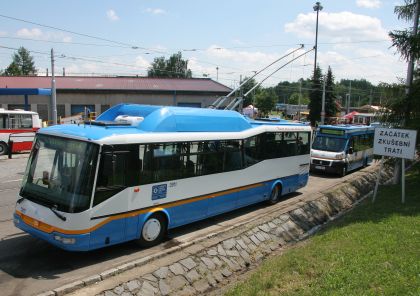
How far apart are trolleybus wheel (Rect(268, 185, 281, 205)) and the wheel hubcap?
587 centimetres

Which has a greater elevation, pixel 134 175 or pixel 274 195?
pixel 134 175

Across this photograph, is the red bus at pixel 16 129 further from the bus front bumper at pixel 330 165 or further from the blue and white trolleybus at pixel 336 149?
the bus front bumper at pixel 330 165

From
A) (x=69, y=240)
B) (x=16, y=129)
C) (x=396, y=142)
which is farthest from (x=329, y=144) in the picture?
(x=16, y=129)

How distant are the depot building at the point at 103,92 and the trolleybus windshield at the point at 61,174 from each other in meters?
38.3

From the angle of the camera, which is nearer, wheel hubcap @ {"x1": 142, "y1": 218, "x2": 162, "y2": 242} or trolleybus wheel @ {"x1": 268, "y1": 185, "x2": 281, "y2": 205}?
wheel hubcap @ {"x1": 142, "y1": 218, "x2": 162, "y2": 242}

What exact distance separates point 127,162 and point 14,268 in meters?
2.91

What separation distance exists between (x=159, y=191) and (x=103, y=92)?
41576 millimetres

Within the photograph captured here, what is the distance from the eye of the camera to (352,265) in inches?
303

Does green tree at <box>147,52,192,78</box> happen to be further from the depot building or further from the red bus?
the red bus

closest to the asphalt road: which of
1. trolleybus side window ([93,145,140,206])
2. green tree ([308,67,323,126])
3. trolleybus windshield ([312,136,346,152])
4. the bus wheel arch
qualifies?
trolleybus side window ([93,145,140,206])

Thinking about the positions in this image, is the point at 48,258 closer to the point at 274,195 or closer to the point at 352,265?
the point at 352,265

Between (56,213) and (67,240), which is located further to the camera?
(56,213)

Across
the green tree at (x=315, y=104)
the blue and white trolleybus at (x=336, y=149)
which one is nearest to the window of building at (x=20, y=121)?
the blue and white trolleybus at (x=336, y=149)

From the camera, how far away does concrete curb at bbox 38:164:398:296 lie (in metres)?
7.74
